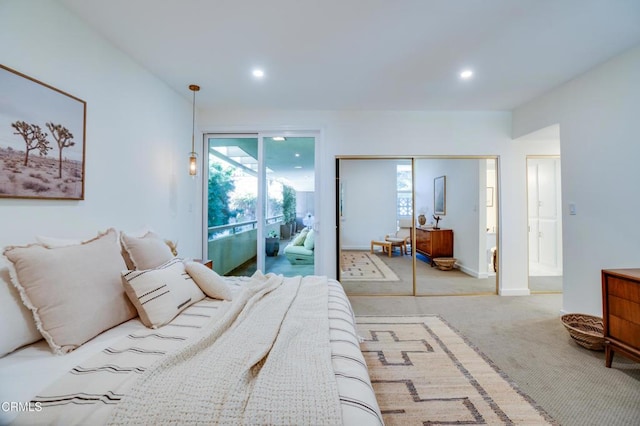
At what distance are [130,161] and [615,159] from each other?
4.44m

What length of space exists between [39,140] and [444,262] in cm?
445

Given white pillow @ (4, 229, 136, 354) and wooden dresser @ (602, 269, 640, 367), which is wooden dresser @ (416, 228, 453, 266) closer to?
wooden dresser @ (602, 269, 640, 367)

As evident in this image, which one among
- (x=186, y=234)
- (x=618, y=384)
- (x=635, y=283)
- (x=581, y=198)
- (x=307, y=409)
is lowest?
(x=618, y=384)

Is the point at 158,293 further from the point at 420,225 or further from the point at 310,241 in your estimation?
the point at 420,225

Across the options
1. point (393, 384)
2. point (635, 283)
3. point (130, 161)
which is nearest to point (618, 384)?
point (635, 283)

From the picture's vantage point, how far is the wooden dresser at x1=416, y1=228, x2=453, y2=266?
12.5 feet

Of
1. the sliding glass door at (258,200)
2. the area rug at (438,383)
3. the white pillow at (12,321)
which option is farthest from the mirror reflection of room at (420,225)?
the white pillow at (12,321)

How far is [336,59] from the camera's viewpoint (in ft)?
7.81

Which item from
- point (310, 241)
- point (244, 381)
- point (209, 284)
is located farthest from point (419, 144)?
point (244, 381)

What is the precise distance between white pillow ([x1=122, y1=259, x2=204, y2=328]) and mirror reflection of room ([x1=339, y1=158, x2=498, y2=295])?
2.41 metres

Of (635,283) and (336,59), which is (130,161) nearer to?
(336,59)

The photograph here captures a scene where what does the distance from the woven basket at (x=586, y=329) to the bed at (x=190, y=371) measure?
2.27 metres

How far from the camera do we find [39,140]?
1577 mm

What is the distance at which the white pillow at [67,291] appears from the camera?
45.6 inches
